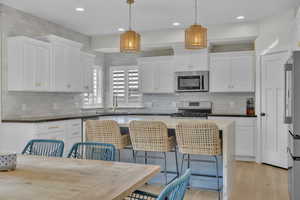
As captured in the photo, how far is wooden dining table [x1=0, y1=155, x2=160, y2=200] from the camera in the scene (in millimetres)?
1385

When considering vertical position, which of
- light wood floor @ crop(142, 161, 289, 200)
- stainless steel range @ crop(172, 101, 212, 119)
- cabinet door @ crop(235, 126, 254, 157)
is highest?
stainless steel range @ crop(172, 101, 212, 119)

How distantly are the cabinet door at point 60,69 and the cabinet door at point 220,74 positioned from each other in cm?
292

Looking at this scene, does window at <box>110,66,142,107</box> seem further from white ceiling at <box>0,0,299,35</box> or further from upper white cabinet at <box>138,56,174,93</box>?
white ceiling at <box>0,0,299,35</box>

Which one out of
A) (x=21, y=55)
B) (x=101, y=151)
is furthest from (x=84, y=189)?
(x=21, y=55)

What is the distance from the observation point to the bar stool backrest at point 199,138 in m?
3.17

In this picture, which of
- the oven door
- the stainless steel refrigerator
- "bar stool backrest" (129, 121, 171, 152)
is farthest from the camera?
the oven door

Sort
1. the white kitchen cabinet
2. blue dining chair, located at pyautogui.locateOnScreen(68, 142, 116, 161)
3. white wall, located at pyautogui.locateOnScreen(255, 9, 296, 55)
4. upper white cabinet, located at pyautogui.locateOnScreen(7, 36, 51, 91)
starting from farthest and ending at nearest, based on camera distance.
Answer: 1. the white kitchen cabinet
2. white wall, located at pyautogui.locateOnScreen(255, 9, 296, 55)
3. upper white cabinet, located at pyautogui.locateOnScreen(7, 36, 51, 91)
4. blue dining chair, located at pyautogui.locateOnScreen(68, 142, 116, 161)

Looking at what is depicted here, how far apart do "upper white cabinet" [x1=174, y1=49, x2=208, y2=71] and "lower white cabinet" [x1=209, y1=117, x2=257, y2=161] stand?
52.3 inches

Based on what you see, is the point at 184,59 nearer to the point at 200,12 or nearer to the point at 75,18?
the point at 200,12

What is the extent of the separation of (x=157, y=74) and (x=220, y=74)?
1.42 m

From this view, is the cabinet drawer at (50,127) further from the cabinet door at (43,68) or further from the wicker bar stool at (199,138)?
the wicker bar stool at (199,138)

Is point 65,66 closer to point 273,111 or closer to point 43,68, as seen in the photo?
point 43,68

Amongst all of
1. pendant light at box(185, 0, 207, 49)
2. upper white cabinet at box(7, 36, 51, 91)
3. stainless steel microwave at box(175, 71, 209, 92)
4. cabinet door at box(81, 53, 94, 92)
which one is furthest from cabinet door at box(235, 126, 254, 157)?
upper white cabinet at box(7, 36, 51, 91)

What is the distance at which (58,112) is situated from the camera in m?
5.82
